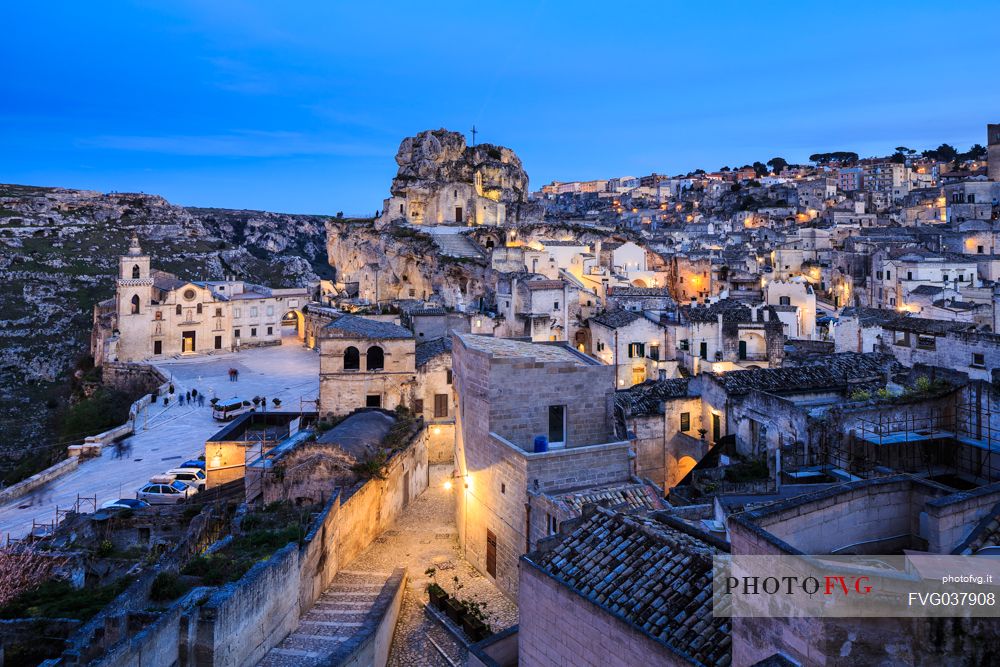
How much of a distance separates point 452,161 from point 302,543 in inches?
2345

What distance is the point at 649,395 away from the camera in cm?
2347

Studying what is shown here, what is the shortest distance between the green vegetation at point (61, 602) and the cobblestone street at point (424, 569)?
506 cm

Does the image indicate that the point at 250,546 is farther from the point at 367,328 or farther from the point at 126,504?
the point at 367,328

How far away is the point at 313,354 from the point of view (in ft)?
152

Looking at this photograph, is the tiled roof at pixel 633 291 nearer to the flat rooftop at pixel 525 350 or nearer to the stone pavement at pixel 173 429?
the stone pavement at pixel 173 429

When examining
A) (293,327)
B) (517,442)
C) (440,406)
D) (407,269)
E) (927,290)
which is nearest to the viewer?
(517,442)

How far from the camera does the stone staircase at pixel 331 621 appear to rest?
10.9 metres

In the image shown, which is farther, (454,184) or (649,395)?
(454,184)

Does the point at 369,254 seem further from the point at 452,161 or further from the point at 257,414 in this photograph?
the point at 257,414

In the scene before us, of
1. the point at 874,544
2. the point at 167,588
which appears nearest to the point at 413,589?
the point at 167,588

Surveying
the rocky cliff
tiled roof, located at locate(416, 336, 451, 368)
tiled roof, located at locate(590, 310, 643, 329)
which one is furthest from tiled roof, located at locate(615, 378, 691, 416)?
the rocky cliff

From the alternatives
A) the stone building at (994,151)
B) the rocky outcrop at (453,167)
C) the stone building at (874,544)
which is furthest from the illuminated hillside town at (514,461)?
the stone building at (994,151)

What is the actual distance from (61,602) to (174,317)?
3877cm

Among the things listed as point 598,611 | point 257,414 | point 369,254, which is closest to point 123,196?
point 369,254
